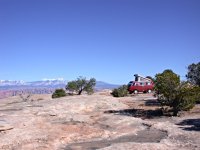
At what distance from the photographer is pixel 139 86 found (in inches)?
2297

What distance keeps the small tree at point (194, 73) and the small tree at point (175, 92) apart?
818 inches

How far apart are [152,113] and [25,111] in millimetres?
9946

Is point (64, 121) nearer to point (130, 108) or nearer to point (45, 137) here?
point (45, 137)

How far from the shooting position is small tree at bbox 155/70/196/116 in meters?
28.1

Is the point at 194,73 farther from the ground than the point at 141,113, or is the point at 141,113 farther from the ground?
the point at 194,73

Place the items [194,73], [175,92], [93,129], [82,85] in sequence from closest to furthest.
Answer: [93,129]
[175,92]
[194,73]
[82,85]

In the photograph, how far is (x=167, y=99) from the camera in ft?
94.7

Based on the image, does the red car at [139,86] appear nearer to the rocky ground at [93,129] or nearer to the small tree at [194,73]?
the small tree at [194,73]

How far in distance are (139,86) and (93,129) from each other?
36.2m

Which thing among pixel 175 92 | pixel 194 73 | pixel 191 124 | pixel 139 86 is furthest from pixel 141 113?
pixel 139 86

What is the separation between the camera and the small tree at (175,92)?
2811 cm

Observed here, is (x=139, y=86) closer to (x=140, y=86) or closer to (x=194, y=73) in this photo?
(x=140, y=86)

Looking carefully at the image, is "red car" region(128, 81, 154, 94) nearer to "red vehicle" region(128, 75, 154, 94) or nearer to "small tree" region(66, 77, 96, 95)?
"red vehicle" region(128, 75, 154, 94)

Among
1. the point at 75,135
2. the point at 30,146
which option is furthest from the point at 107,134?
the point at 30,146
